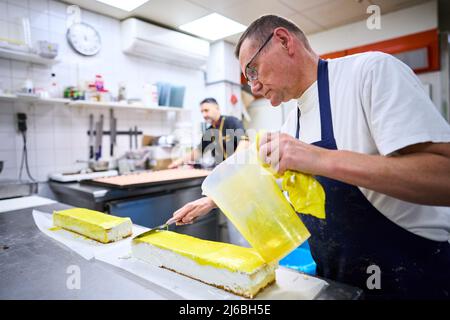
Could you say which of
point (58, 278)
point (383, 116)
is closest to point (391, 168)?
point (383, 116)

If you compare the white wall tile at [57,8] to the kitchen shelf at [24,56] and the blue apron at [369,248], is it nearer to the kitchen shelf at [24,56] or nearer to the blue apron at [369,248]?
the kitchen shelf at [24,56]

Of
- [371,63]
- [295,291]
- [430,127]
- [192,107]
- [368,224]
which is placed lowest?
[295,291]

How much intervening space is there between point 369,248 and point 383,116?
0.45m

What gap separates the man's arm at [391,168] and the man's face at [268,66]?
443 mm

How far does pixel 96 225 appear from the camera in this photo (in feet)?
3.83

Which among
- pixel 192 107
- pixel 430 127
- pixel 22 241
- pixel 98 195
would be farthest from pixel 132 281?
pixel 192 107

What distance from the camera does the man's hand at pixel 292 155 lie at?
707 mm

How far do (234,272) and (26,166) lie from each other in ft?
9.98

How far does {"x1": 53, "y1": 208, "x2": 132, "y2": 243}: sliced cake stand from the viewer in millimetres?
1150

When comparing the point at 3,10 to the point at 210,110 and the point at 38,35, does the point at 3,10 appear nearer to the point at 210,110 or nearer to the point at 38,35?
the point at 38,35

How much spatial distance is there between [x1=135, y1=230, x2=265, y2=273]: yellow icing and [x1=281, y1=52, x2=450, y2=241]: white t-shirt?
45cm

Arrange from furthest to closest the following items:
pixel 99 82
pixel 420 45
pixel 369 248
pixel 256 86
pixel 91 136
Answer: pixel 420 45
pixel 91 136
pixel 99 82
pixel 256 86
pixel 369 248

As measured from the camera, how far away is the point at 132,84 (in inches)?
153
